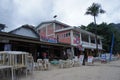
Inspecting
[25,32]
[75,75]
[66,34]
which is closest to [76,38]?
[66,34]

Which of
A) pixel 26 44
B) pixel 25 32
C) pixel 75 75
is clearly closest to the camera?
pixel 75 75

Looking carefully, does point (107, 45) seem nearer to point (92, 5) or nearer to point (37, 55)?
point (92, 5)

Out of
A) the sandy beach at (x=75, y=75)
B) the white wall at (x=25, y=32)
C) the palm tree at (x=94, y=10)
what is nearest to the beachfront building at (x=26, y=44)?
the white wall at (x=25, y=32)

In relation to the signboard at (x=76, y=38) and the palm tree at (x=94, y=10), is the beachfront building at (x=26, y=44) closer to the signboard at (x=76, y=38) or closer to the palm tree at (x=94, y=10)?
the signboard at (x=76, y=38)

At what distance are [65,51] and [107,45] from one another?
22.5 metres

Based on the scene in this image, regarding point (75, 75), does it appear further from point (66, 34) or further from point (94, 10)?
point (94, 10)

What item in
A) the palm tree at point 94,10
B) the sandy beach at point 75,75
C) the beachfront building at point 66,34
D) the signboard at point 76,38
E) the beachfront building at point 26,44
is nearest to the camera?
the sandy beach at point 75,75

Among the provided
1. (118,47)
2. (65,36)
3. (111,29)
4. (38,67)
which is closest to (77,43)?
(65,36)

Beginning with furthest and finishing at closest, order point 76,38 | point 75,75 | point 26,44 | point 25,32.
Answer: point 76,38
point 25,32
point 26,44
point 75,75

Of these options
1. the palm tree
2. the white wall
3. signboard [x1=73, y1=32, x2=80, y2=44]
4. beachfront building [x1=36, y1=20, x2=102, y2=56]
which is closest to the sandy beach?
the white wall

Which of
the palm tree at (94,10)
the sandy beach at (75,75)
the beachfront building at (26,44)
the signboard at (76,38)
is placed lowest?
the sandy beach at (75,75)

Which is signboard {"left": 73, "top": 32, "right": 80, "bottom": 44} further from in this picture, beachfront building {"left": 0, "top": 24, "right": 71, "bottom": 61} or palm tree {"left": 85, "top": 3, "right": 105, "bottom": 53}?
palm tree {"left": 85, "top": 3, "right": 105, "bottom": 53}

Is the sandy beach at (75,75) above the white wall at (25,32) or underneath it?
underneath

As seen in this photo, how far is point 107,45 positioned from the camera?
47094 millimetres
